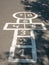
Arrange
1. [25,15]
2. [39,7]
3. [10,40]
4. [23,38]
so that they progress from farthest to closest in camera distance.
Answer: [39,7]
[25,15]
[23,38]
[10,40]

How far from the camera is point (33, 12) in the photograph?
13.5 m

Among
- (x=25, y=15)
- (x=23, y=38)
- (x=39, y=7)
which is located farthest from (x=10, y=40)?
(x=39, y=7)

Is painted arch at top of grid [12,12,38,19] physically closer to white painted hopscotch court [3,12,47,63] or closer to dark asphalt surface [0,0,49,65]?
white painted hopscotch court [3,12,47,63]

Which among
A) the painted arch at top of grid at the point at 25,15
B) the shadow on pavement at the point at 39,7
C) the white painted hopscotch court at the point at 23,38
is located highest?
the white painted hopscotch court at the point at 23,38

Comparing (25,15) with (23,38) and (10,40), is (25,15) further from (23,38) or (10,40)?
(10,40)

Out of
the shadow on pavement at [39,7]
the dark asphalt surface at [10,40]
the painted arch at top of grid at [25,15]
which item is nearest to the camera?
the dark asphalt surface at [10,40]

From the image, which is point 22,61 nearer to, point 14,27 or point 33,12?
point 14,27

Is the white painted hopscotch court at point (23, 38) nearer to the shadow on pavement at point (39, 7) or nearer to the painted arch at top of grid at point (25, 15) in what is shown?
the painted arch at top of grid at point (25, 15)

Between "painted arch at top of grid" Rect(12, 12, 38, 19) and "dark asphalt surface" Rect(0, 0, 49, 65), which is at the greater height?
"dark asphalt surface" Rect(0, 0, 49, 65)

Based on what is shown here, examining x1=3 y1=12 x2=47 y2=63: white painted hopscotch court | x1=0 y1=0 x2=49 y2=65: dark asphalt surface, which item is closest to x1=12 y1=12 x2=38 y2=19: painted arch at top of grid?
x1=3 y1=12 x2=47 y2=63: white painted hopscotch court

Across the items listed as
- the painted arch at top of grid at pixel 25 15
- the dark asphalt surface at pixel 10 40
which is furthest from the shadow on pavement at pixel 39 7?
the dark asphalt surface at pixel 10 40

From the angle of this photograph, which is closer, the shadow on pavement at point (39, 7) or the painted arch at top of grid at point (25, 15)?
the painted arch at top of grid at point (25, 15)

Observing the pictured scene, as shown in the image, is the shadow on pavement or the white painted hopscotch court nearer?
the white painted hopscotch court

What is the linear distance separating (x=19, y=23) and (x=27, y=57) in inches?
161
